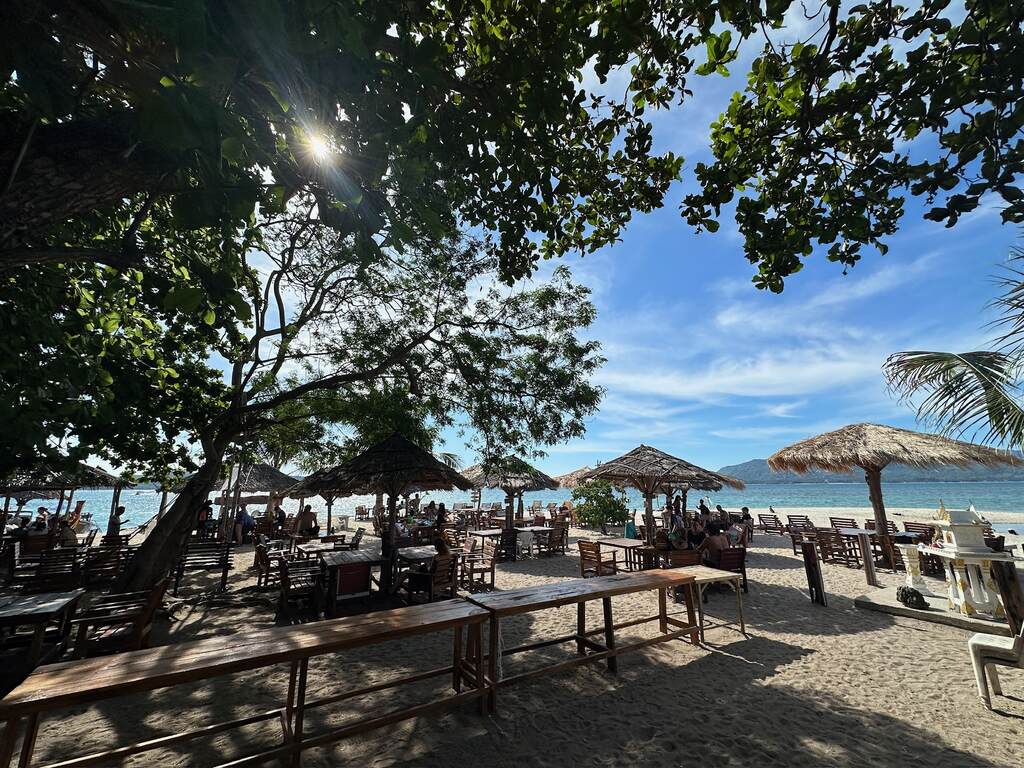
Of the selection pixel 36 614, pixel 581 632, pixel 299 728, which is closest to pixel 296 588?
pixel 36 614

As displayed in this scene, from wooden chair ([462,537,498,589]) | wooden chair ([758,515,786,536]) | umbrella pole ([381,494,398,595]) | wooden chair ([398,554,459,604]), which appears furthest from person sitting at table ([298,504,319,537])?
wooden chair ([758,515,786,536])

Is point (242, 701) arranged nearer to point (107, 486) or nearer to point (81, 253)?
point (81, 253)

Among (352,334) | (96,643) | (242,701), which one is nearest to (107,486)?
(352,334)

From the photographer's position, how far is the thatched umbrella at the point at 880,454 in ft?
36.7

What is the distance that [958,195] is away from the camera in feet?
8.89

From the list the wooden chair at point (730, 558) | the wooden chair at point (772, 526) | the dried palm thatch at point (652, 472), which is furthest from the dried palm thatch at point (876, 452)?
the wooden chair at point (730, 558)

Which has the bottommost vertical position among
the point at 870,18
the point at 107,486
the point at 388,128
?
the point at 107,486

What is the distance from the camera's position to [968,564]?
6305 mm

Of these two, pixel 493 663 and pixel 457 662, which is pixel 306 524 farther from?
pixel 493 663

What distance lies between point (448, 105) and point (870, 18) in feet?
10.8

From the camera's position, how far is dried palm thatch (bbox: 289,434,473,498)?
25.6 feet

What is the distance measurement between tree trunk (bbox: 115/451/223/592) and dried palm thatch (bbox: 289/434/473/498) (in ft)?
5.19

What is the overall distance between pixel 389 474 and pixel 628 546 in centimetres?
534

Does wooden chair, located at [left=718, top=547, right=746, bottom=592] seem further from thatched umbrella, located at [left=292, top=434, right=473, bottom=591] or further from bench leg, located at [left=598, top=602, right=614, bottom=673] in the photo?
thatched umbrella, located at [left=292, top=434, right=473, bottom=591]
